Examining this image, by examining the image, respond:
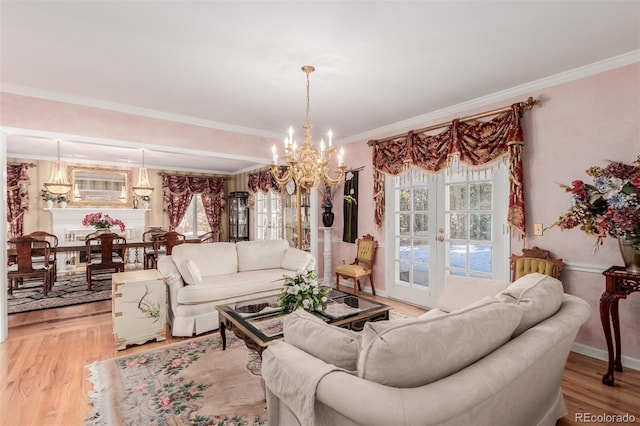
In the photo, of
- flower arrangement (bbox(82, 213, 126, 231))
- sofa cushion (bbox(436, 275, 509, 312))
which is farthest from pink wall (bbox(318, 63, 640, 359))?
flower arrangement (bbox(82, 213, 126, 231))

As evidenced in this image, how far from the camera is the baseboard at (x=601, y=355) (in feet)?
8.61

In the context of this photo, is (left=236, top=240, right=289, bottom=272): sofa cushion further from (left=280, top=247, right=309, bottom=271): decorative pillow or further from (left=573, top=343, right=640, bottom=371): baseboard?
(left=573, top=343, right=640, bottom=371): baseboard

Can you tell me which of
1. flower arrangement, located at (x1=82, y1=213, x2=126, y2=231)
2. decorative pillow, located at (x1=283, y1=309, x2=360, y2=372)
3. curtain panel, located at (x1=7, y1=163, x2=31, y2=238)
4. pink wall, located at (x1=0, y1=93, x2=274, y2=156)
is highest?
pink wall, located at (x1=0, y1=93, x2=274, y2=156)

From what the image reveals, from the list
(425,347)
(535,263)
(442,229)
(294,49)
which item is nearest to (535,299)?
(425,347)

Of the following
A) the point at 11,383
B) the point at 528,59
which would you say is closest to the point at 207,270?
the point at 11,383

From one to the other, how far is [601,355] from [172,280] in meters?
4.23

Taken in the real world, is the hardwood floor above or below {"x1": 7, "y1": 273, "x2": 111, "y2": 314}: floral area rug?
below

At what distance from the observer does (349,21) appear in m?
2.12

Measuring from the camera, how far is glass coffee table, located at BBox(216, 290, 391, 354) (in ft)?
7.35

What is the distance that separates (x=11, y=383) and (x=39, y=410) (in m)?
0.59

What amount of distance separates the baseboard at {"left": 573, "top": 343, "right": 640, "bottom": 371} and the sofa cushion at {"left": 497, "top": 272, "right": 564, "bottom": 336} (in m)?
1.72

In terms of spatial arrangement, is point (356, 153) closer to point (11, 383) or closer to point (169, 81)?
point (169, 81)

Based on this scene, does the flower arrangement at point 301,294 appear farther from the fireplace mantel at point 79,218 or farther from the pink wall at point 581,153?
the fireplace mantel at point 79,218

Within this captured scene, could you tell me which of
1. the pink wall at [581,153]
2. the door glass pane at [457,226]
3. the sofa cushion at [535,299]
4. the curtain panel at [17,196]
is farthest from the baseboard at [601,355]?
the curtain panel at [17,196]
